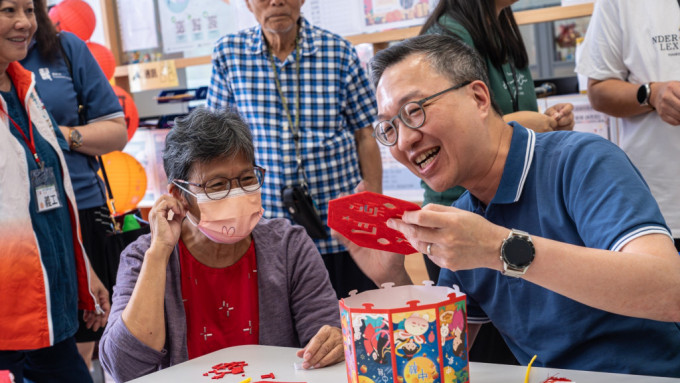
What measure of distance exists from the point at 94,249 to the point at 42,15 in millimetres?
921

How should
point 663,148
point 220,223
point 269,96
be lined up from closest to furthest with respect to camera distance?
point 220,223 → point 663,148 → point 269,96

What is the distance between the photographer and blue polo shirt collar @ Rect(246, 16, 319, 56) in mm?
2820

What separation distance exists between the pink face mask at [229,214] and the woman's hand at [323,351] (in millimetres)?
449

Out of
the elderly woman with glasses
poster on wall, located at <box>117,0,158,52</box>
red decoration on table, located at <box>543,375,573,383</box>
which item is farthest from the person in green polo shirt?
poster on wall, located at <box>117,0,158,52</box>

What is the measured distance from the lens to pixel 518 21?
3.39 m

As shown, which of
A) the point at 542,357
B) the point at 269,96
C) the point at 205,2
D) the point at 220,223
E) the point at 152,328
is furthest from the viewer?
the point at 205,2

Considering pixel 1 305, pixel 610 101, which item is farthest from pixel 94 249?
pixel 610 101

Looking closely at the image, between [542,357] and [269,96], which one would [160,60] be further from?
[542,357]

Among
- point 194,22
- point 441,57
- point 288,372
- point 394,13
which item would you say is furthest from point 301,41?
point 194,22

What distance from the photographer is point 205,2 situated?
4.29m

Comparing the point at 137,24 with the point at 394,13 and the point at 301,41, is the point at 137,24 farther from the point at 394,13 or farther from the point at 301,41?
the point at 301,41

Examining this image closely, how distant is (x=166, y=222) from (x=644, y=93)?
63.8 inches

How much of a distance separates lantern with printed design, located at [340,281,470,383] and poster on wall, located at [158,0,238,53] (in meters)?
3.30

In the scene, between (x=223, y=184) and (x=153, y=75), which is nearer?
(x=223, y=184)
